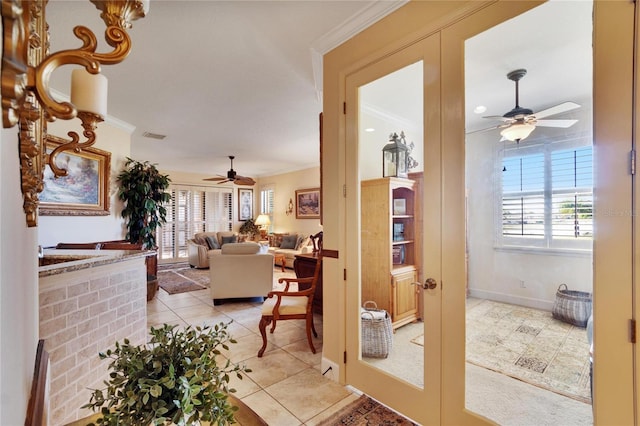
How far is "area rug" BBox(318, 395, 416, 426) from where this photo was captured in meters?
1.80

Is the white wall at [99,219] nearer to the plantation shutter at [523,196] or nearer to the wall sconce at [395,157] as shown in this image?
the wall sconce at [395,157]

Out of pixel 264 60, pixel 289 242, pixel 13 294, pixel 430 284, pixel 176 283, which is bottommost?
pixel 176 283

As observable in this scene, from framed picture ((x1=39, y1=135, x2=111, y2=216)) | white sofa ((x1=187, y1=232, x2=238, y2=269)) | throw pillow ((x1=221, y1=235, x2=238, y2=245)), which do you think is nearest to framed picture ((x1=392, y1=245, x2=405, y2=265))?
framed picture ((x1=39, y1=135, x2=111, y2=216))

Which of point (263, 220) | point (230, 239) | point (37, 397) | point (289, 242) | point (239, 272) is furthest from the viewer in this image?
point (263, 220)

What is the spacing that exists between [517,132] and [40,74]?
2171 millimetres

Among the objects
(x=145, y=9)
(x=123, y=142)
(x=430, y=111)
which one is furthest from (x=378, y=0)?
(x=123, y=142)

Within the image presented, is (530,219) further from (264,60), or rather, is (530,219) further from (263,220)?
(263,220)

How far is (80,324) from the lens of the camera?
1.68 m

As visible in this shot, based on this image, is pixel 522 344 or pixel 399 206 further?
pixel 399 206

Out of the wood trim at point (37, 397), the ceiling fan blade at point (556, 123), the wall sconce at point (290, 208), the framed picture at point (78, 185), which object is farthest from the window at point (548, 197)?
the wall sconce at point (290, 208)

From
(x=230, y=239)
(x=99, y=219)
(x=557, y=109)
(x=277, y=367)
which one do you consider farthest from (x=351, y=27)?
(x=230, y=239)

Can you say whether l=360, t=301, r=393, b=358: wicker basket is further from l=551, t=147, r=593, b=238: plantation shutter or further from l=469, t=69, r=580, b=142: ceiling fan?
l=469, t=69, r=580, b=142: ceiling fan

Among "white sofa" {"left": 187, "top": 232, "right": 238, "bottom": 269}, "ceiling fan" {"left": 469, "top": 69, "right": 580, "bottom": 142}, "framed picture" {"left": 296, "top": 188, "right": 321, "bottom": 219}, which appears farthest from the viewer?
"framed picture" {"left": 296, "top": 188, "right": 321, "bottom": 219}

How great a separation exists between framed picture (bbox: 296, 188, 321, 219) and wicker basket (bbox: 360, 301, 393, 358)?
4.98 metres
